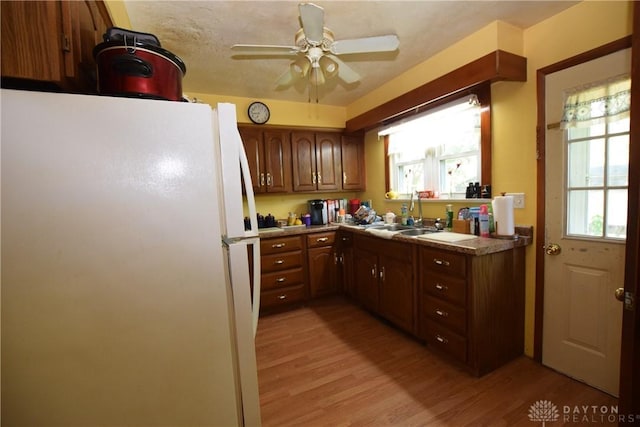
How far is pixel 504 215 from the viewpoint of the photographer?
6.37ft

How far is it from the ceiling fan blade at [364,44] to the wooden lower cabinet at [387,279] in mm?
1409

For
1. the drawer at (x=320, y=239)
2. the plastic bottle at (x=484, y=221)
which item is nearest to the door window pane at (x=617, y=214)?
the plastic bottle at (x=484, y=221)

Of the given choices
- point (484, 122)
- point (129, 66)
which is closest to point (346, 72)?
point (484, 122)

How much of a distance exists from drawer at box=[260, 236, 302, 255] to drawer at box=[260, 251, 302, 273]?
0.15ft

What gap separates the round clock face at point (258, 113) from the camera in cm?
309

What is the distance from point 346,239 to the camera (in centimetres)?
308

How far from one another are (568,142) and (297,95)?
246 cm

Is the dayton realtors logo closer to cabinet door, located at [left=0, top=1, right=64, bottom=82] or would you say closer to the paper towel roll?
the paper towel roll

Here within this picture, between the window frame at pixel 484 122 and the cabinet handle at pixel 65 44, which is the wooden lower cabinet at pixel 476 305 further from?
the cabinet handle at pixel 65 44

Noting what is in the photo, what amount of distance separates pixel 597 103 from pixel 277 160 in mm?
2637

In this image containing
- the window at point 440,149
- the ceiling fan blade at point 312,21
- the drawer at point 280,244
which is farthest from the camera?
the drawer at point 280,244

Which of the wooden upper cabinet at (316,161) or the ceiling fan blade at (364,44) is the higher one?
the ceiling fan blade at (364,44)

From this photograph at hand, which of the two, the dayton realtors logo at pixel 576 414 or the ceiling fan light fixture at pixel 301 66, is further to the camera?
the ceiling fan light fixture at pixel 301 66

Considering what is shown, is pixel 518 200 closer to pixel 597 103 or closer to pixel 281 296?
pixel 597 103
